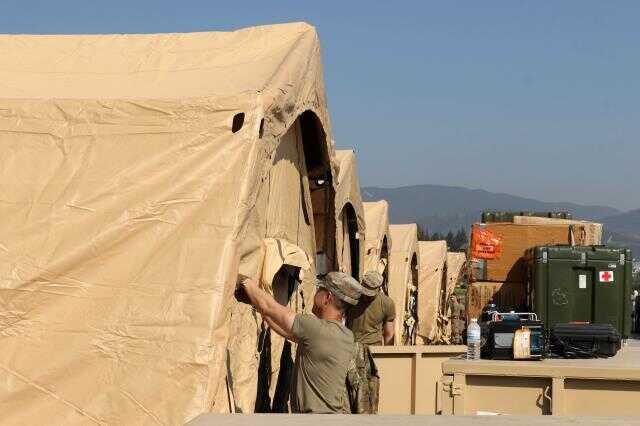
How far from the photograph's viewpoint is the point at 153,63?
24.0 ft

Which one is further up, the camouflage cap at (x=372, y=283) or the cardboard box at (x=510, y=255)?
the cardboard box at (x=510, y=255)

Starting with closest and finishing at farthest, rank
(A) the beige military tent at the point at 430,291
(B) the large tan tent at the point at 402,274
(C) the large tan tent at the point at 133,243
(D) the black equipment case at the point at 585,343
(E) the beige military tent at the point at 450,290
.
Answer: (C) the large tan tent at the point at 133,243 < (D) the black equipment case at the point at 585,343 < (B) the large tan tent at the point at 402,274 < (A) the beige military tent at the point at 430,291 < (E) the beige military tent at the point at 450,290

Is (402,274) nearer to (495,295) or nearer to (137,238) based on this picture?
(495,295)

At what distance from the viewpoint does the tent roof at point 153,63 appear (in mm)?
6375

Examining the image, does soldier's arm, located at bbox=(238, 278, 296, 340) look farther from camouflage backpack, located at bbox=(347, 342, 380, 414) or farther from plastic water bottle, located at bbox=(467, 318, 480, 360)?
plastic water bottle, located at bbox=(467, 318, 480, 360)

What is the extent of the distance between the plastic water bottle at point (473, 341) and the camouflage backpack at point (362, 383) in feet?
1.98

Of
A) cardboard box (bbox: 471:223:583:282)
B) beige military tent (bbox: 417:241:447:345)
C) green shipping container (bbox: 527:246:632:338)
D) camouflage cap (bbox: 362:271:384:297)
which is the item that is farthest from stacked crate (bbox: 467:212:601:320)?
beige military tent (bbox: 417:241:447:345)

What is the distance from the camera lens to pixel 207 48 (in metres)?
7.68

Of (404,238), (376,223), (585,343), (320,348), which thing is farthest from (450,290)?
(320,348)

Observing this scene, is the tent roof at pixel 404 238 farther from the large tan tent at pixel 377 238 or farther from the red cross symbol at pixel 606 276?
the red cross symbol at pixel 606 276

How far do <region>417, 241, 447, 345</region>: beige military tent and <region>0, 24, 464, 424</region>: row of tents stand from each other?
13.6 meters

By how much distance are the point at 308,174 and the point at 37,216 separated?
378 cm

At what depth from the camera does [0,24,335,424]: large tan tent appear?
16.7 feet

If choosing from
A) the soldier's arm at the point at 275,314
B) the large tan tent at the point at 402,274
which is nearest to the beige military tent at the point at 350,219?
the large tan tent at the point at 402,274
